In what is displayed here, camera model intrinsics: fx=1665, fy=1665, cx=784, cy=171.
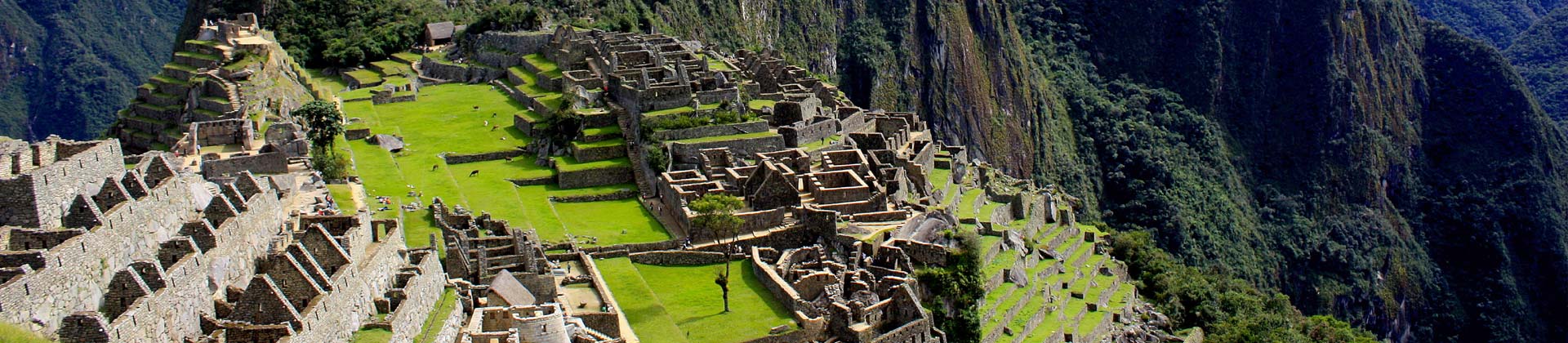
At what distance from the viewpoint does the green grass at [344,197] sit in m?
42.0

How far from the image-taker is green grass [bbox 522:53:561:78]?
73000 millimetres

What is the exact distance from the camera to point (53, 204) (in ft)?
92.9

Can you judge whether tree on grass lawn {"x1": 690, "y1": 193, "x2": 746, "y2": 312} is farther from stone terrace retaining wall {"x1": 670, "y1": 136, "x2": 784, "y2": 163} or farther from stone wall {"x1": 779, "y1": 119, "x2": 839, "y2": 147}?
stone wall {"x1": 779, "y1": 119, "x2": 839, "y2": 147}

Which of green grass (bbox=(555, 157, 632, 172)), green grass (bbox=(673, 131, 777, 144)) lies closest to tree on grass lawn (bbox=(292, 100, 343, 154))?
green grass (bbox=(555, 157, 632, 172))

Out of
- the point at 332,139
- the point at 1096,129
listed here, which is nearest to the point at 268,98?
the point at 332,139

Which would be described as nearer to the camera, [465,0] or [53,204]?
[53,204]

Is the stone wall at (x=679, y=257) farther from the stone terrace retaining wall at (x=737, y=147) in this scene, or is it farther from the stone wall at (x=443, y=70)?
the stone wall at (x=443, y=70)

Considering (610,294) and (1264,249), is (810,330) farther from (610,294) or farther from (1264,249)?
(1264,249)

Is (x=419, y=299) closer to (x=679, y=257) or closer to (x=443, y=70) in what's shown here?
(x=679, y=257)

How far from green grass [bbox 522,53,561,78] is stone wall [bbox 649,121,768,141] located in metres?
15.7

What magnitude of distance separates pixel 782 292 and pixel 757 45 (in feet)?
364

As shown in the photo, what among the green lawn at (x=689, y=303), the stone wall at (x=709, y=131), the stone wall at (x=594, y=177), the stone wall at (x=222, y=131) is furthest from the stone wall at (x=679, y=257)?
the stone wall at (x=222, y=131)

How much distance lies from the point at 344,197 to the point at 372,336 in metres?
15.5

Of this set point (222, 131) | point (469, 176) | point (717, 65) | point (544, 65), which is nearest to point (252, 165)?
point (222, 131)
